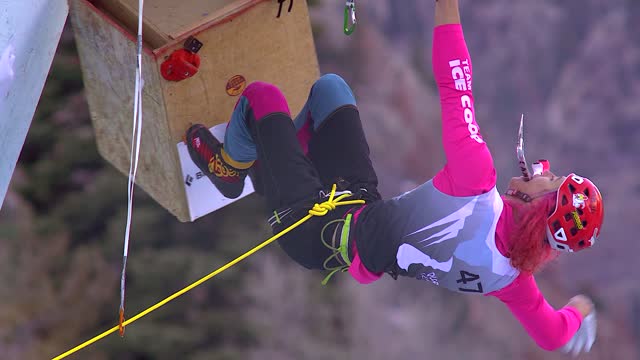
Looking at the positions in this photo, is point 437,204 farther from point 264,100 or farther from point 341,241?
point 264,100

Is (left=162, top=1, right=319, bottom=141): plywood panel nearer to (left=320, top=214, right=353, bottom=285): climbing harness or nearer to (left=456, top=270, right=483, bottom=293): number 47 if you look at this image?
(left=320, top=214, right=353, bottom=285): climbing harness

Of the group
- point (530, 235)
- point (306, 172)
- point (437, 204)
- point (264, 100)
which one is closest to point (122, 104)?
point (264, 100)

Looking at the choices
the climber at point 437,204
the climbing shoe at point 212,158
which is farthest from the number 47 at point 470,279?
the climbing shoe at point 212,158

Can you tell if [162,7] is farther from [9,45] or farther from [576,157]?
[576,157]

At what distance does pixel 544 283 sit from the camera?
15.8ft

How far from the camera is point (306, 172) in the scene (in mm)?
2648

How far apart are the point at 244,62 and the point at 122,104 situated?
44 cm

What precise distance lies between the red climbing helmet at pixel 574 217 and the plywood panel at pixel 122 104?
1256 mm

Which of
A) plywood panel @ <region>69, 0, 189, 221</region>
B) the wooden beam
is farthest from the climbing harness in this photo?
the wooden beam

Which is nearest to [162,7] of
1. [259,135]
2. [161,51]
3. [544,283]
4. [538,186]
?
[161,51]

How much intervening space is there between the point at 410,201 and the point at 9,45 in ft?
3.58

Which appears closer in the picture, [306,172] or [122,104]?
[306,172]

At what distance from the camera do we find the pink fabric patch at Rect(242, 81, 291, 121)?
2.68m

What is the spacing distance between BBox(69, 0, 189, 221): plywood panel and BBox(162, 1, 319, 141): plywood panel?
0.08 m
